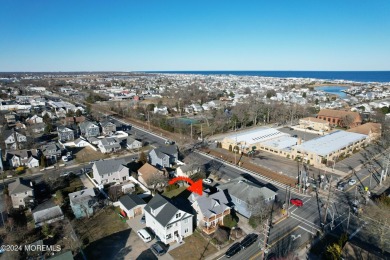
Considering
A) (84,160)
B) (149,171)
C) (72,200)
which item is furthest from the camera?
(84,160)

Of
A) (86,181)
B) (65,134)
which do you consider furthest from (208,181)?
(65,134)

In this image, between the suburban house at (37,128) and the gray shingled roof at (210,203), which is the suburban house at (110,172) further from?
the suburban house at (37,128)

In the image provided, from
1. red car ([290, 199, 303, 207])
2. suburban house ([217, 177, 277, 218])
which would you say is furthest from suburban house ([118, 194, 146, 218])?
red car ([290, 199, 303, 207])

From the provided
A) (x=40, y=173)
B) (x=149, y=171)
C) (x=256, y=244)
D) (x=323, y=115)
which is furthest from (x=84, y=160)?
(x=323, y=115)

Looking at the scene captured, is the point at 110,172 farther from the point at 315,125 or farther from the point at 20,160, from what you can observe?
the point at 315,125

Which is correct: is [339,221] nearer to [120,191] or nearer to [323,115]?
[120,191]

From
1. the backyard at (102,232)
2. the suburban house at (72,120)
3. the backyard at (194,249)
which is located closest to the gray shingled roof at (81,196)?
the backyard at (102,232)

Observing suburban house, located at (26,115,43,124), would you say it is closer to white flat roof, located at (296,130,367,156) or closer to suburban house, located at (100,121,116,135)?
suburban house, located at (100,121,116,135)
